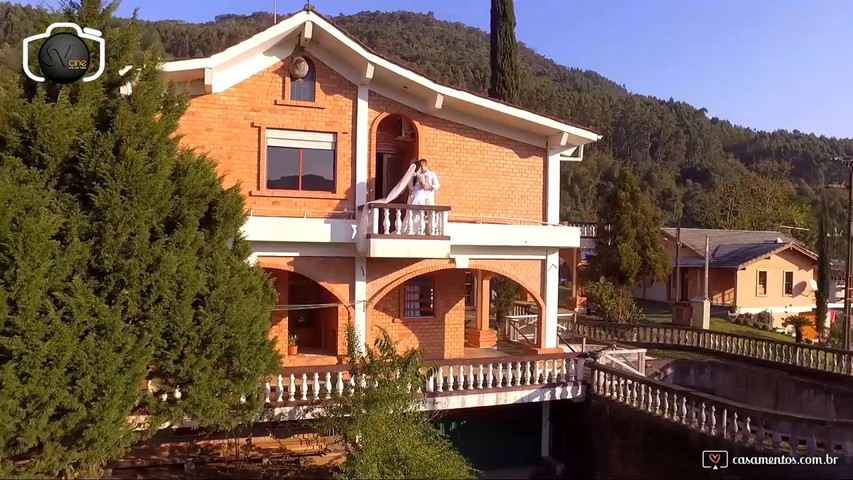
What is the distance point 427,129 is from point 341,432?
287 inches

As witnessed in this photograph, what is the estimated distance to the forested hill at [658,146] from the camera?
6094 cm

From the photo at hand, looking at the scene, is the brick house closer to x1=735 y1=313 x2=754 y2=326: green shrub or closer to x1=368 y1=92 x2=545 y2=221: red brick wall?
x1=368 y1=92 x2=545 y2=221: red brick wall

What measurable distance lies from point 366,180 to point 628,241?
2046 cm

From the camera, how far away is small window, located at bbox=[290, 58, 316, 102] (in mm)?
14492

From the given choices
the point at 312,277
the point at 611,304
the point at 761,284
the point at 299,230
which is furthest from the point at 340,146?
the point at 761,284

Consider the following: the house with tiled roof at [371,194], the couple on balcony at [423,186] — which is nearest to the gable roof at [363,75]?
the house with tiled roof at [371,194]

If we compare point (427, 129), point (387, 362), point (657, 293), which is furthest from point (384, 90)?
point (657, 293)

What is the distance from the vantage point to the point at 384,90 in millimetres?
15047

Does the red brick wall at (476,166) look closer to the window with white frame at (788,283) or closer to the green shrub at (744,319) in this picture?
the green shrub at (744,319)

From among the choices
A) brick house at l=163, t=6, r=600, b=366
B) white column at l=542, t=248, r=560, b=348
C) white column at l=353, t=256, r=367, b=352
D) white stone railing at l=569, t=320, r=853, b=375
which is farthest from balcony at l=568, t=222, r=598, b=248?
white column at l=353, t=256, r=367, b=352

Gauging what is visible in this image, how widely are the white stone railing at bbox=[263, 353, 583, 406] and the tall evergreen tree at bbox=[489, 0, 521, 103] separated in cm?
976

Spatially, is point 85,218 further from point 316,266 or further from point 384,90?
point 384,90

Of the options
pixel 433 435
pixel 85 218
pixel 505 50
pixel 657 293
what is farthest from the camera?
pixel 657 293

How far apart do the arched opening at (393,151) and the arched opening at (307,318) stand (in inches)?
108
